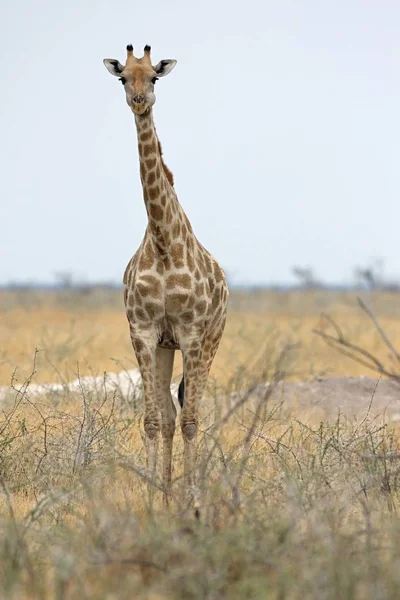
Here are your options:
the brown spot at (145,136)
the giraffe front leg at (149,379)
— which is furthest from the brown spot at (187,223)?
the giraffe front leg at (149,379)

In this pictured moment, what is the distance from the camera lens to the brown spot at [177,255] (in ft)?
21.9

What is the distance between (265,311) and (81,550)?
2341 centimetres

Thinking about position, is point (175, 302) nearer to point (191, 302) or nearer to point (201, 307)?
point (191, 302)

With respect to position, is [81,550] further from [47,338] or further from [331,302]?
[331,302]

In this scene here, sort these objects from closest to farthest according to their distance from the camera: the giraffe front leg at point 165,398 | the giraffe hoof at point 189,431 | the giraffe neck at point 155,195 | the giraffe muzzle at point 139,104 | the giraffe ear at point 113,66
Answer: the giraffe muzzle at point 139,104 → the giraffe ear at point 113,66 → the giraffe neck at point 155,195 → the giraffe hoof at point 189,431 → the giraffe front leg at point 165,398

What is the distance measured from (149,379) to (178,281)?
68cm

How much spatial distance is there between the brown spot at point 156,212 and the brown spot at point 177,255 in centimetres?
22

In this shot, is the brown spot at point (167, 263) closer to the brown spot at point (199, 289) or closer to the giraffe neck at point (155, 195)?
the giraffe neck at point (155, 195)

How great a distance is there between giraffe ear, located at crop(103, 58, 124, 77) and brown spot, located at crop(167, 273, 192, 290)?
1.35 metres

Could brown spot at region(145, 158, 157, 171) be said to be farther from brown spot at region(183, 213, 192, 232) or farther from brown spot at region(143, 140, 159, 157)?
brown spot at region(183, 213, 192, 232)

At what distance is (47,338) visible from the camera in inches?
648

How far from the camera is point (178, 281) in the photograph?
662 centimetres

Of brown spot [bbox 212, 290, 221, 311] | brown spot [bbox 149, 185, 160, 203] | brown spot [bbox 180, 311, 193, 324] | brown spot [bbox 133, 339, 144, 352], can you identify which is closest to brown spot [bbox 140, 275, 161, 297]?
brown spot [bbox 180, 311, 193, 324]

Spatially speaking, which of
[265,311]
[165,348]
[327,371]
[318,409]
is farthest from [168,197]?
[265,311]
